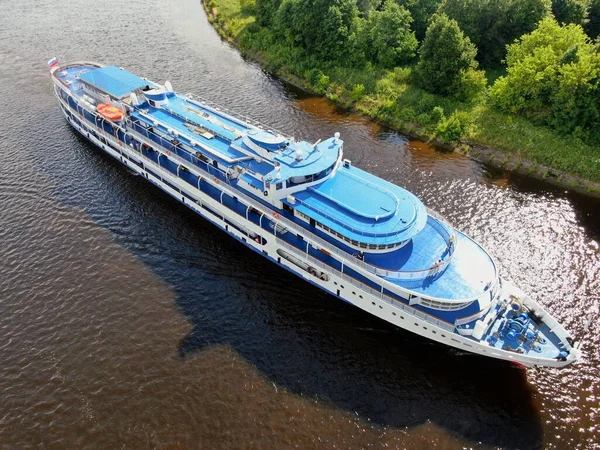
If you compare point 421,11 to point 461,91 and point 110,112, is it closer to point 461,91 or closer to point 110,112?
point 461,91

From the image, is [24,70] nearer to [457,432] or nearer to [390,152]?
[390,152]

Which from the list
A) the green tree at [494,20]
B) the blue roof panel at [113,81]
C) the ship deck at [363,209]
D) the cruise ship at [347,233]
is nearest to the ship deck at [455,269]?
the cruise ship at [347,233]

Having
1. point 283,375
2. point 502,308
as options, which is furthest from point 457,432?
point 283,375

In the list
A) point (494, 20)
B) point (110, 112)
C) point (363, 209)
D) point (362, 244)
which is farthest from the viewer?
point (494, 20)

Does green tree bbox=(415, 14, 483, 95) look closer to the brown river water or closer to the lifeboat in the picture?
the brown river water

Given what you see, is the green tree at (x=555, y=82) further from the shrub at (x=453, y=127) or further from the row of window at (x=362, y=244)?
the row of window at (x=362, y=244)

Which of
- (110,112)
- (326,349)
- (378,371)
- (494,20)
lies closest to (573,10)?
(494,20)
